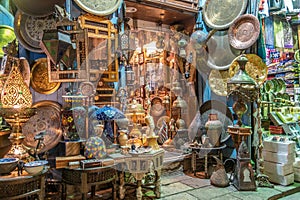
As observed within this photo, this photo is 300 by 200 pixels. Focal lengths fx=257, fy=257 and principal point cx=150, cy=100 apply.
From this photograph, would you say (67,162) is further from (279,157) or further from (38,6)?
(279,157)

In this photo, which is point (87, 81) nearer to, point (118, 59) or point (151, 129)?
point (118, 59)

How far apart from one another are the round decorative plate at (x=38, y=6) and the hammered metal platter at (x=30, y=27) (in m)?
0.13

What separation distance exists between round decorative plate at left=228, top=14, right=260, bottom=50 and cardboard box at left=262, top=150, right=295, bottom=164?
2.22 metres

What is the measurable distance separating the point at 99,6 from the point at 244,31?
10.1ft

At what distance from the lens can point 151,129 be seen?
14.5 feet

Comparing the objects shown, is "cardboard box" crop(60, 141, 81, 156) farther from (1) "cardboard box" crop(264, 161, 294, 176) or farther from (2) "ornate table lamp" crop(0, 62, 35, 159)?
(1) "cardboard box" crop(264, 161, 294, 176)

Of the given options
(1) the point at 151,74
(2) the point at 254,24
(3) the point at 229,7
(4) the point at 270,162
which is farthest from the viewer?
(1) the point at 151,74

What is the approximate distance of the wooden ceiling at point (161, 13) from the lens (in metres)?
5.68

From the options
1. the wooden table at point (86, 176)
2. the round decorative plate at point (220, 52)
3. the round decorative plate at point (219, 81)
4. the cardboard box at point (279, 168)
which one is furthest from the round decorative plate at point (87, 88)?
the cardboard box at point (279, 168)

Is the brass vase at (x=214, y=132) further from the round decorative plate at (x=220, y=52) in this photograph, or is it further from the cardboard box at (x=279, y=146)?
the round decorative plate at (x=220, y=52)

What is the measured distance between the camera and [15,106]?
3.32 metres

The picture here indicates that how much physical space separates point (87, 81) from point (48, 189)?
6.04 ft

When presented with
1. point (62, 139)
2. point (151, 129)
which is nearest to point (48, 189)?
point (62, 139)

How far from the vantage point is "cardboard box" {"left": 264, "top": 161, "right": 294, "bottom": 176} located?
4719mm
